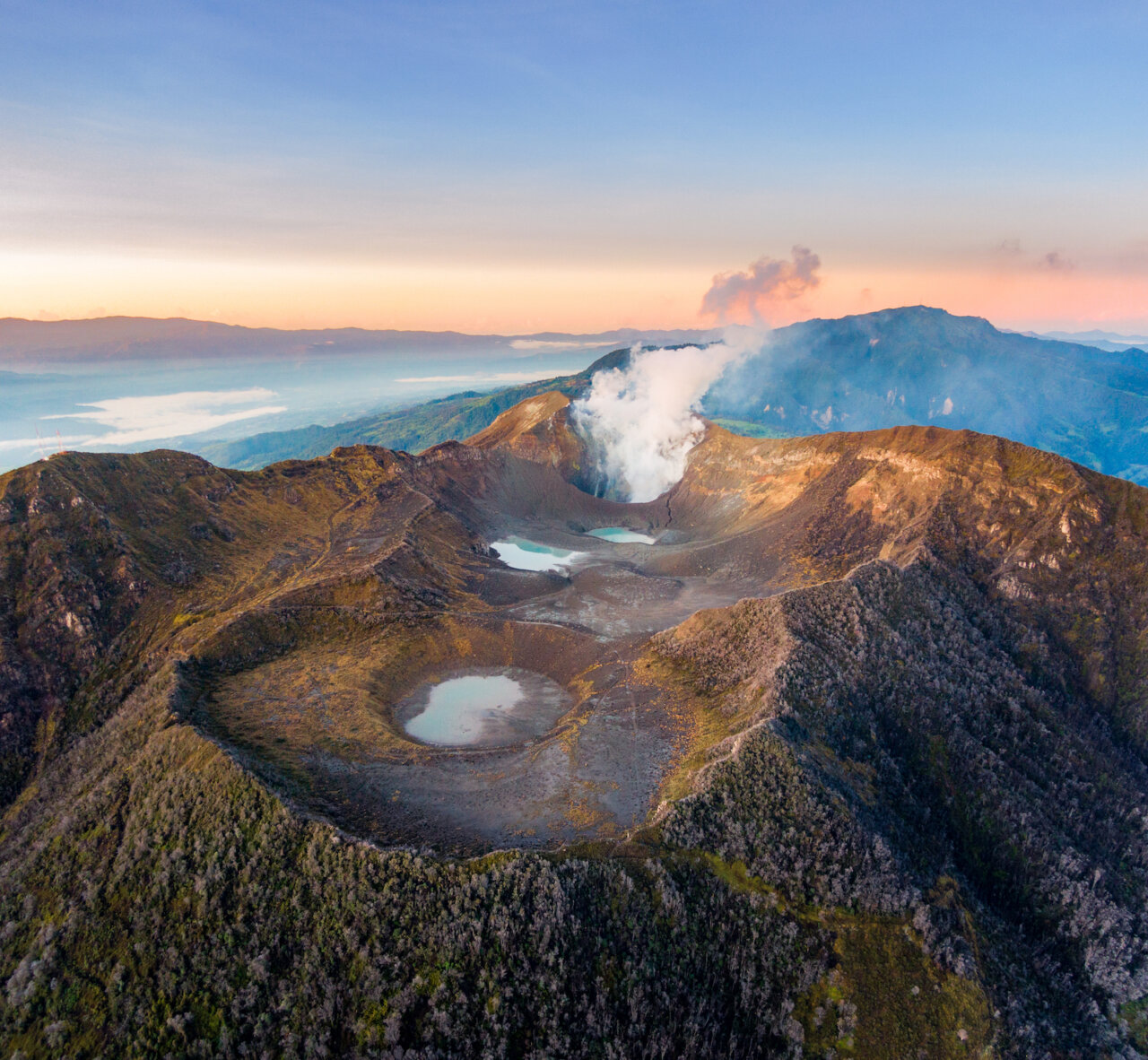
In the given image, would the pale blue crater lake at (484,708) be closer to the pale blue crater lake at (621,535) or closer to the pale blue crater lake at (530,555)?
the pale blue crater lake at (530,555)

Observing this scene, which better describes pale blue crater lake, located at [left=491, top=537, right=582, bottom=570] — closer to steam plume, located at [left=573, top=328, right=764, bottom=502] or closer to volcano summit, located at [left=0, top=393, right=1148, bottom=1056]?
volcano summit, located at [left=0, top=393, right=1148, bottom=1056]

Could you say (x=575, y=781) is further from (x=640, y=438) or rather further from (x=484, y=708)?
(x=640, y=438)

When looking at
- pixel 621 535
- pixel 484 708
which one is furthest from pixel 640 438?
pixel 484 708

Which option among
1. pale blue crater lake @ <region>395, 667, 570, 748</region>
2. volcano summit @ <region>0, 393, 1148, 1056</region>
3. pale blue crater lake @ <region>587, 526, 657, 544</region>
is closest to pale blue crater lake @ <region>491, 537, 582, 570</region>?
volcano summit @ <region>0, 393, 1148, 1056</region>

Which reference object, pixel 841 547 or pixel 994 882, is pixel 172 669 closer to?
pixel 994 882

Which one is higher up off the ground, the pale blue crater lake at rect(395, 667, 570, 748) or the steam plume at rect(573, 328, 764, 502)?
the steam plume at rect(573, 328, 764, 502)

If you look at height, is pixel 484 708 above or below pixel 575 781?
below
